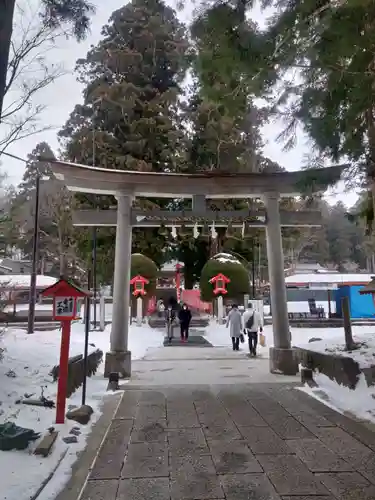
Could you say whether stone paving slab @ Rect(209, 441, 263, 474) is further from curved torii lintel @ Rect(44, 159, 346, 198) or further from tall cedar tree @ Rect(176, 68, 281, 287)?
tall cedar tree @ Rect(176, 68, 281, 287)

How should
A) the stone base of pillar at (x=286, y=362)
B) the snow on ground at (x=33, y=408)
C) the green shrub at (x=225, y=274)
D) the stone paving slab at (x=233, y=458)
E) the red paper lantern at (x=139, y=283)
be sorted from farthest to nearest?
1. the red paper lantern at (x=139, y=283)
2. the green shrub at (x=225, y=274)
3. the stone base of pillar at (x=286, y=362)
4. the stone paving slab at (x=233, y=458)
5. the snow on ground at (x=33, y=408)

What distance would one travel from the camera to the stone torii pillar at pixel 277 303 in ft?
31.1

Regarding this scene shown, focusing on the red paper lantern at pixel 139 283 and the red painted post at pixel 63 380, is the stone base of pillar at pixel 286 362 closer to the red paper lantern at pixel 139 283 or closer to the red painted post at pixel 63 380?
the red painted post at pixel 63 380

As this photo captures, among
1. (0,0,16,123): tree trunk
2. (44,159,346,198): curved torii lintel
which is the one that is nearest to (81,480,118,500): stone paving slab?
(0,0,16,123): tree trunk

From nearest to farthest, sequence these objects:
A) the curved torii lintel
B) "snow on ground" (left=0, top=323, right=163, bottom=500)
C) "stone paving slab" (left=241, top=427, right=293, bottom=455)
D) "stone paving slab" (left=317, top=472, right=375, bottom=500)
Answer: "stone paving slab" (left=317, top=472, right=375, bottom=500) < "snow on ground" (left=0, top=323, right=163, bottom=500) < "stone paving slab" (left=241, top=427, right=293, bottom=455) < the curved torii lintel

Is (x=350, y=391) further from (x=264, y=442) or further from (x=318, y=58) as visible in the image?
(x=318, y=58)

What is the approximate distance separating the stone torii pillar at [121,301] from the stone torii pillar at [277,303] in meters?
3.38

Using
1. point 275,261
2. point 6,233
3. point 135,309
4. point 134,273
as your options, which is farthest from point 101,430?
point 135,309

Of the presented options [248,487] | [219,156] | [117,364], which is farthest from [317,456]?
[219,156]

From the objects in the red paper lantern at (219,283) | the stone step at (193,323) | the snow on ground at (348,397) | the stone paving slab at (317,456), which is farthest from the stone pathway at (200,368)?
the stone step at (193,323)

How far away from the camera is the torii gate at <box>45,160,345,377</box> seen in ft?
31.0

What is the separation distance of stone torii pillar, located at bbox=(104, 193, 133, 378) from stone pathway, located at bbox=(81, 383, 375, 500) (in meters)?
2.26

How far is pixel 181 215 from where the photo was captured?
34.6 feet

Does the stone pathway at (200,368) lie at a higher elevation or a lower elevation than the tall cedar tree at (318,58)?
lower
